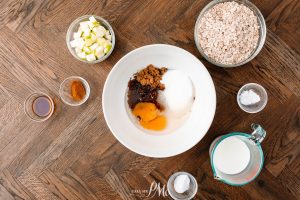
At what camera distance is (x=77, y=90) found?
1.39m

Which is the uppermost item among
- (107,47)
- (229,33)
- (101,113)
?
(229,33)

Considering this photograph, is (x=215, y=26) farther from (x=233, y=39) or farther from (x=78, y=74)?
(x=78, y=74)

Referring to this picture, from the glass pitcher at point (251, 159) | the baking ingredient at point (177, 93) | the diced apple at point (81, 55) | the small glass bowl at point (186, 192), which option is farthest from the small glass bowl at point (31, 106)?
the glass pitcher at point (251, 159)

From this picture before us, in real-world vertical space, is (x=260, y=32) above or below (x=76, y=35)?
above

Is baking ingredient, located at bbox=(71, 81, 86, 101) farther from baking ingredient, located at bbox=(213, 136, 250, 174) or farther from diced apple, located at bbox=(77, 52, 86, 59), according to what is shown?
baking ingredient, located at bbox=(213, 136, 250, 174)

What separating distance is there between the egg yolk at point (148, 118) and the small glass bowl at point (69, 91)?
210 millimetres

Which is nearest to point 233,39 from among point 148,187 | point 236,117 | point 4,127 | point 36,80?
point 236,117

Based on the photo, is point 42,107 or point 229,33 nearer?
point 229,33

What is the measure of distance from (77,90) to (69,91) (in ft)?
0.12

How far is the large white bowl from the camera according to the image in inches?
49.8

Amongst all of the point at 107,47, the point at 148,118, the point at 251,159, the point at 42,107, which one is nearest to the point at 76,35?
the point at 107,47

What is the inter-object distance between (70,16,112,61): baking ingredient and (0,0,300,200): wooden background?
5cm

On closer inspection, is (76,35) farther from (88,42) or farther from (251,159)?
(251,159)

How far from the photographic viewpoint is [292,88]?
1.38 meters
